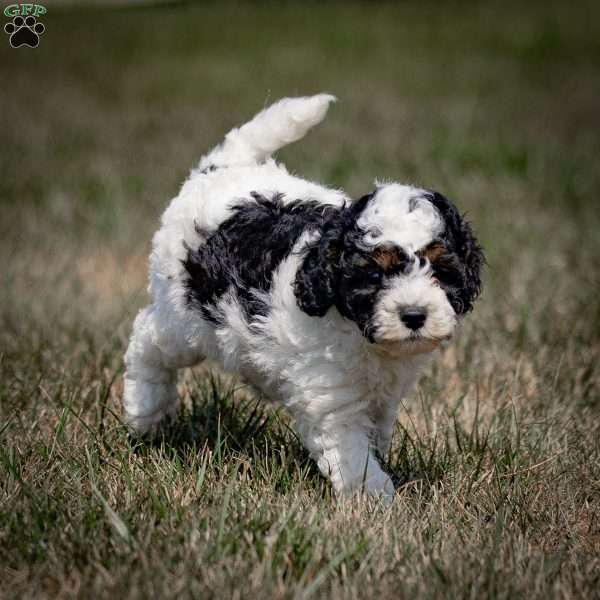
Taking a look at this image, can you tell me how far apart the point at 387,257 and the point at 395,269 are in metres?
0.05

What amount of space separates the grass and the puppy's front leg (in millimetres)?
96

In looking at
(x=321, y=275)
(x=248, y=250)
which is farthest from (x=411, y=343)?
(x=248, y=250)

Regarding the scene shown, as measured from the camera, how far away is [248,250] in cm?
371

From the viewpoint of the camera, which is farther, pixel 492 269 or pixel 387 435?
pixel 492 269

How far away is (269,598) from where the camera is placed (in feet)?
8.89

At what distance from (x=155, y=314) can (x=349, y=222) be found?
1.22 metres

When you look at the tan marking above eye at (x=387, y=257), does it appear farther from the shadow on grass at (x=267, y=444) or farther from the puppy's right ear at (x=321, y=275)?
the shadow on grass at (x=267, y=444)

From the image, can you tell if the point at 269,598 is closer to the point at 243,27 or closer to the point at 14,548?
the point at 14,548

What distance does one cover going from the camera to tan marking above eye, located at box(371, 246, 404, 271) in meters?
3.21

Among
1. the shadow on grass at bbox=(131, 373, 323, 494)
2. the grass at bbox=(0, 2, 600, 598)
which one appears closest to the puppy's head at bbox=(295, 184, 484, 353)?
the grass at bbox=(0, 2, 600, 598)

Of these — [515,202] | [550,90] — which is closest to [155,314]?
[515,202]

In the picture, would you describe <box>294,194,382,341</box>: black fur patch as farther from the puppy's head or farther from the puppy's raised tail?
the puppy's raised tail

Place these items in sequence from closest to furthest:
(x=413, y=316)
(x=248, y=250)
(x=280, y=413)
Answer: (x=413, y=316), (x=248, y=250), (x=280, y=413)

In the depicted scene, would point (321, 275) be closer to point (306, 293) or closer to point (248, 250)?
point (306, 293)
